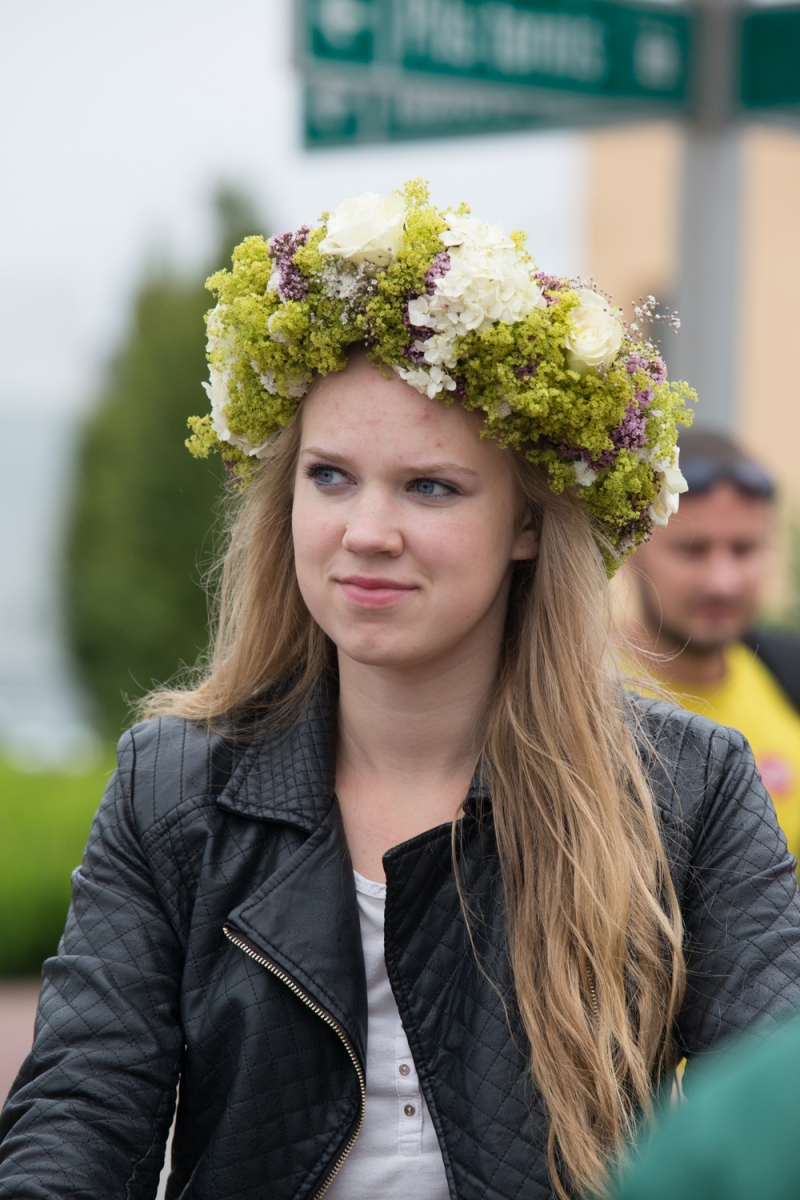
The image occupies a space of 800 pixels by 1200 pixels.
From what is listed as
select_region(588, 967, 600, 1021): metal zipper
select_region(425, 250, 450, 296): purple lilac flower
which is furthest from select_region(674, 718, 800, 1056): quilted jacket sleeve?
select_region(425, 250, 450, 296): purple lilac flower

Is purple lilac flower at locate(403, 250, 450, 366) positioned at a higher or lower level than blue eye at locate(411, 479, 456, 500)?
higher

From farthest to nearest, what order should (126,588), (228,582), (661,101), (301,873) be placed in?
(126,588) < (661,101) < (228,582) < (301,873)

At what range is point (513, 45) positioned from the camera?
4.62m

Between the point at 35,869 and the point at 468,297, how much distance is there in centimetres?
546

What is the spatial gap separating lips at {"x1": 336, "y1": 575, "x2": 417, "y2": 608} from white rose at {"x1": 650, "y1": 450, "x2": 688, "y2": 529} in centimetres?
49

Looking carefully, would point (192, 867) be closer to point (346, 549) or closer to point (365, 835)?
point (365, 835)

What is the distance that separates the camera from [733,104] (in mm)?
5102

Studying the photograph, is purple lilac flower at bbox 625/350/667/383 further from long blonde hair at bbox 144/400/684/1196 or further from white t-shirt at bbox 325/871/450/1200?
white t-shirt at bbox 325/871/450/1200

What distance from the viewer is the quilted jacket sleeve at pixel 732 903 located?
2.15 m

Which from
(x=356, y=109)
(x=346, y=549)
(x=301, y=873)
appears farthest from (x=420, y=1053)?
(x=356, y=109)

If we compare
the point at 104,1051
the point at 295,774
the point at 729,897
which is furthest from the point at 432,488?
the point at 104,1051

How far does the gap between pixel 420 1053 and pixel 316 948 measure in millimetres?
Answer: 215

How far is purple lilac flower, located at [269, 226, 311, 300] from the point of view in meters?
2.30

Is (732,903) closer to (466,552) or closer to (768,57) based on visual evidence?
(466,552)
